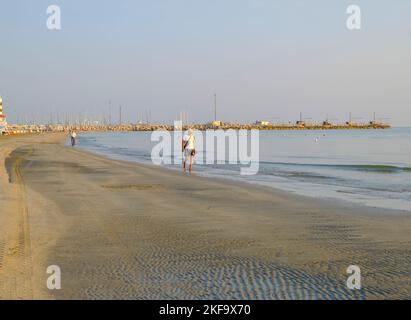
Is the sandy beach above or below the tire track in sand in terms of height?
below

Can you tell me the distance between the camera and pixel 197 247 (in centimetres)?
806

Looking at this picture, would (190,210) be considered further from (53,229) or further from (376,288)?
(376,288)

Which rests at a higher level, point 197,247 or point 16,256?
point 16,256

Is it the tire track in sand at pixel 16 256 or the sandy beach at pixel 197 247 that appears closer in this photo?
the tire track in sand at pixel 16 256

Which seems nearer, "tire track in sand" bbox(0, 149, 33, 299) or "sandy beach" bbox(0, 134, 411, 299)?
"tire track in sand" bbox(0, 149, 33, 299)

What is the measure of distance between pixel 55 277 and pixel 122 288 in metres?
0.91

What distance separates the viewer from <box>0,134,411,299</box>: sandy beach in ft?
Result: 19.5

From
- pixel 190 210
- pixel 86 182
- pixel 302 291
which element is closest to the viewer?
pixel 302 291

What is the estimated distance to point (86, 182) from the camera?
18.2 m

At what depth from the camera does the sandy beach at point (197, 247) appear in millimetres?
5934

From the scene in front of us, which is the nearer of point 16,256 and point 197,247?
point 16,256
